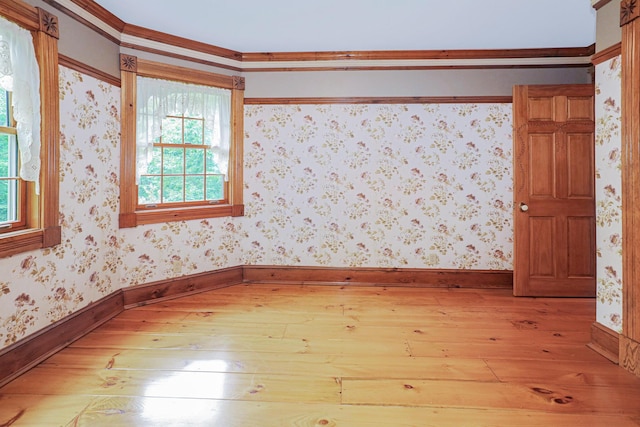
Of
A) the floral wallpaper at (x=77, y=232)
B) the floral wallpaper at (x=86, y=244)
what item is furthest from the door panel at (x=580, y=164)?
the floral wallpaper at (x=77, y=232)

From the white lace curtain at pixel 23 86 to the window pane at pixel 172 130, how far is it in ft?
4.60

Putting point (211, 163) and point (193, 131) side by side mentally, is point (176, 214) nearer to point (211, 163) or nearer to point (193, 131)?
point (211, 163)

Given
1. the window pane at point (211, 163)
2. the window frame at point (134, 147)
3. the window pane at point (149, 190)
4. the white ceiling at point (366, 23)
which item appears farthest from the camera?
the window pane at point (211, 163)

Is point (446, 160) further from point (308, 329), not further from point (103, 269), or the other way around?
point (103, 269)

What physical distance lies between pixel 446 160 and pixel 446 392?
2.82 metres

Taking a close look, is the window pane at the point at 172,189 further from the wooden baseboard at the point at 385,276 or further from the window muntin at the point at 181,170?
the wooden baseboard at the point at 385,276

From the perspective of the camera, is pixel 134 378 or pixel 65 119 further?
pixel 65 119

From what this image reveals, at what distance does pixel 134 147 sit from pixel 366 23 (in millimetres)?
2346

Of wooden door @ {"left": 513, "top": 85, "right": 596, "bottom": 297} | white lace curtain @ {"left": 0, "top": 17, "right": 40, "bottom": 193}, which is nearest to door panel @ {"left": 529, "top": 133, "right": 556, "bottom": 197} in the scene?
wooden door @ {"left": 513, "top": 85, "right": 596, "bottom": 297}

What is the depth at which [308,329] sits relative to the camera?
3150mm

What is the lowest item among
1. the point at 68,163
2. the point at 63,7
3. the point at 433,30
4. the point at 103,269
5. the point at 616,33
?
the point at 103,269

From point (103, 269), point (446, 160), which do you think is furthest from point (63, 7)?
point (446, 160)

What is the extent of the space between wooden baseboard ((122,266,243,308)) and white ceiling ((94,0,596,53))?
2356 millimetres

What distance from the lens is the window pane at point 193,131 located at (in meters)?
4.13
